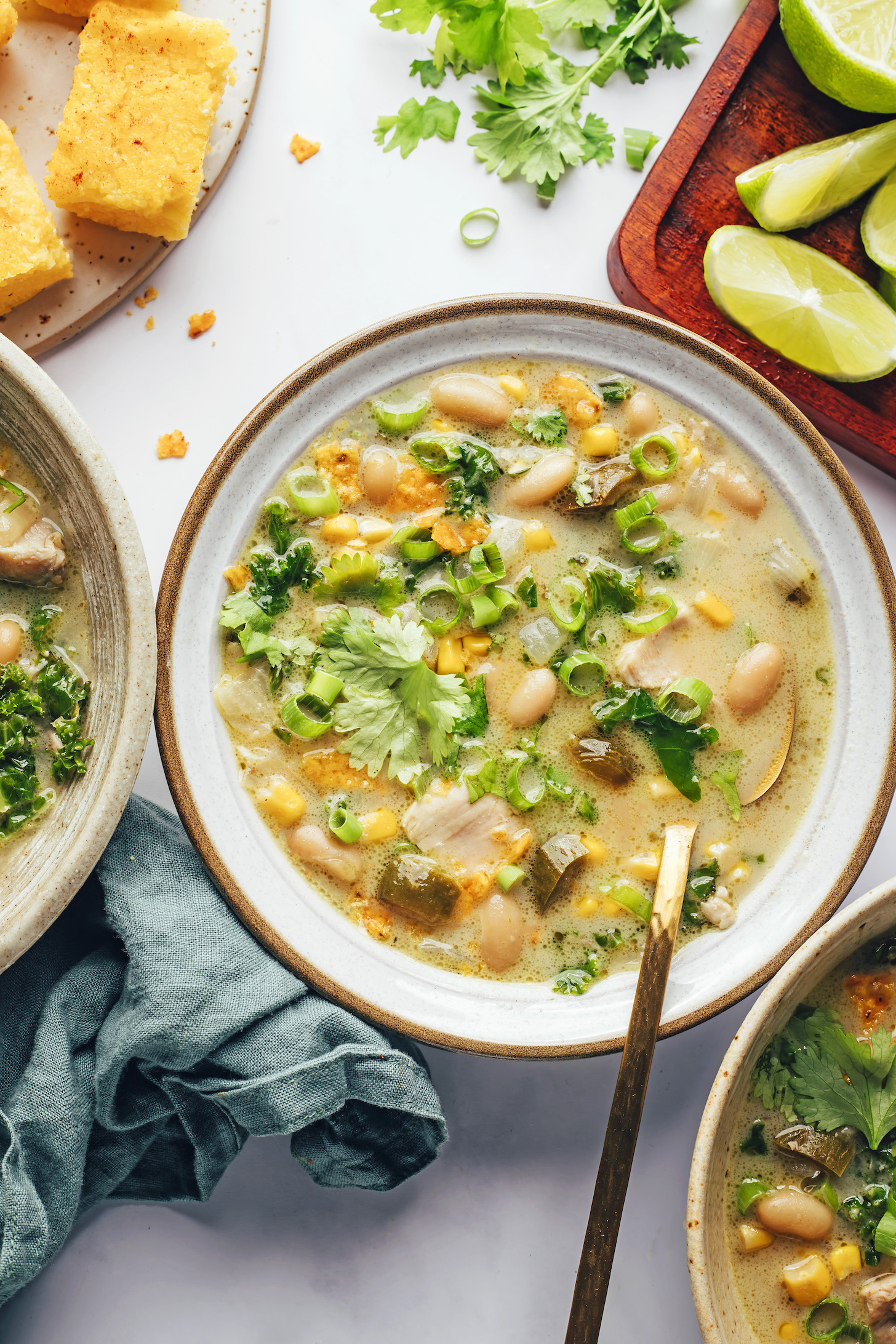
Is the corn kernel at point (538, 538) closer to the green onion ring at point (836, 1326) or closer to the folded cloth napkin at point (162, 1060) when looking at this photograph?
the folded cloth napkin at point (162, 1060)

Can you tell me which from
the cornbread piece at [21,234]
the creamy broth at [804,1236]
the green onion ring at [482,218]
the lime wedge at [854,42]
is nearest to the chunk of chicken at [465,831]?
the creamy broth at [804,1236]

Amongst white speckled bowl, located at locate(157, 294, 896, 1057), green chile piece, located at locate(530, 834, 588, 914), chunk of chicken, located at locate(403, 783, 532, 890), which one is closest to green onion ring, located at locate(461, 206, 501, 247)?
white speckled bowl, located at locate(157, 294, 896, 1057)

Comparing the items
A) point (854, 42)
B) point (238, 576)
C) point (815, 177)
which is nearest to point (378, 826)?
point (238, 576)

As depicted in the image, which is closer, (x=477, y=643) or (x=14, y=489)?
(x=14, y=489)

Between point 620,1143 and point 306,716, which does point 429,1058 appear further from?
point 306,716

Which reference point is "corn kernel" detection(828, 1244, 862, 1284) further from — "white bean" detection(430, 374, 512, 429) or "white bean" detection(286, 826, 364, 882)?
"white bean" detection(430, 374, 512, 429)

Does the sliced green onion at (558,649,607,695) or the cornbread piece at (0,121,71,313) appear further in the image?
the sliced green onion at (558,649,607,695)

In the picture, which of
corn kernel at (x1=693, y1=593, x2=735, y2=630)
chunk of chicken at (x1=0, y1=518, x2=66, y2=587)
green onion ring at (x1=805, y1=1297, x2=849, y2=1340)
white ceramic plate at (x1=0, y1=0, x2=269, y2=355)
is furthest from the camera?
white ceramic plate at (x1=0, y1=0, x2=269, y2=355)
